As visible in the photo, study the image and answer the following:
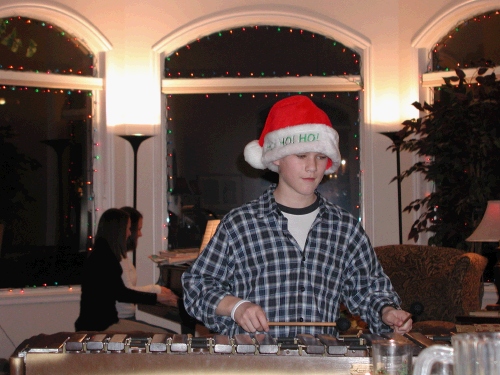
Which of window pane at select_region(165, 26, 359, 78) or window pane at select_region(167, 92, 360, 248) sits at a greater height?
window pane at select_region(165, 26, 359, 78)

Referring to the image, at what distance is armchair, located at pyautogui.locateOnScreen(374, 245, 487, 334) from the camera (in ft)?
15.6

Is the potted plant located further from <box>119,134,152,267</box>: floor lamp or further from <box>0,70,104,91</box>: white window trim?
<box>0,70,104,91</box>: white window trim

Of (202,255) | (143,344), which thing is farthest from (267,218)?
(143,344)

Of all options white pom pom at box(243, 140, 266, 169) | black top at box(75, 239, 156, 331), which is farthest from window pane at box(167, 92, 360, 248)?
white pom pom at box(243, 140, 266, 169)

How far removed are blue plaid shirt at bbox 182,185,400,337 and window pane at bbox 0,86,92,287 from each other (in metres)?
4.50

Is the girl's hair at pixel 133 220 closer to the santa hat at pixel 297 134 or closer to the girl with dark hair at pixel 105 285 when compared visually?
the girl with dark hair at pixel 105 285

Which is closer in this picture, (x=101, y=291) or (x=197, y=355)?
(x=197, y=355)

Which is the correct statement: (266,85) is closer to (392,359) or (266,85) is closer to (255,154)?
(255,154)

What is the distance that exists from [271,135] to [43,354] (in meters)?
1.04

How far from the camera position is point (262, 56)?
22.1 ft

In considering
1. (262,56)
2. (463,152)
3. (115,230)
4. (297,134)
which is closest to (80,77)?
(262,56)

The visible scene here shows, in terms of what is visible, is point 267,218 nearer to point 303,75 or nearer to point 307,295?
point 307,295

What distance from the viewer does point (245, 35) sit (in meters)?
6.70

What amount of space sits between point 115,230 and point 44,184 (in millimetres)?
1962
